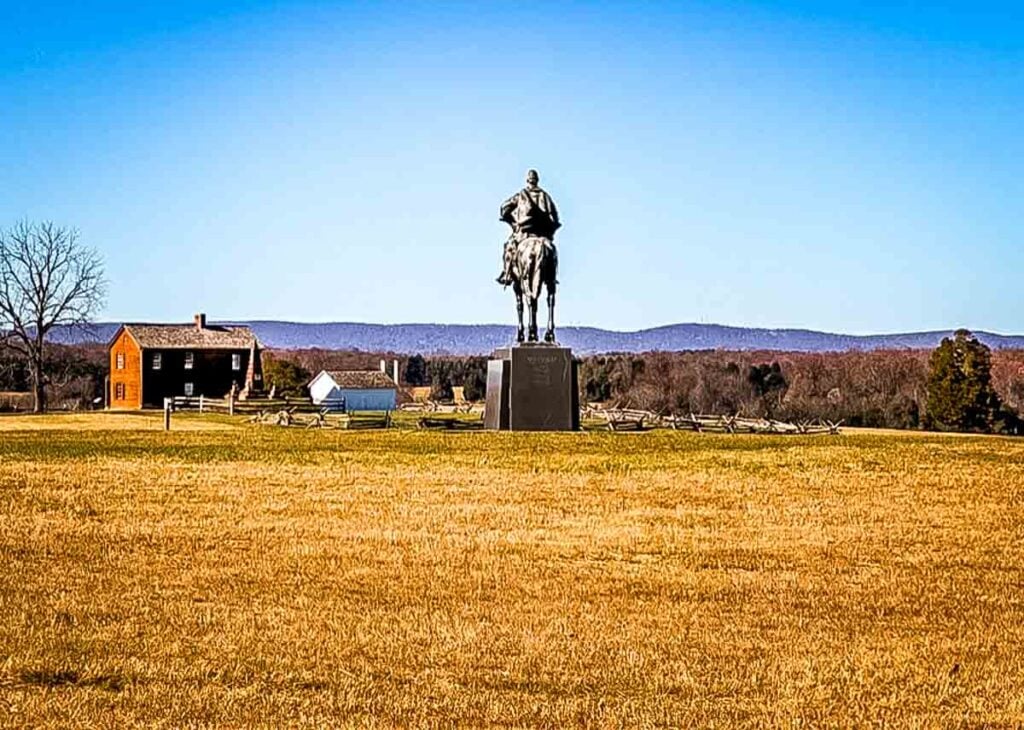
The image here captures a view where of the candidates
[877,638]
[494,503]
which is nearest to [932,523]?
[494,503]

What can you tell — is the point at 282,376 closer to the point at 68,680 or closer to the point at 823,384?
the point at 823,384

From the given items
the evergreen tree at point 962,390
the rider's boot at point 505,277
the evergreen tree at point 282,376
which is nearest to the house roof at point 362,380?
the evergreen tree at point 282,376

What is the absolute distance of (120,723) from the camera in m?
8.09

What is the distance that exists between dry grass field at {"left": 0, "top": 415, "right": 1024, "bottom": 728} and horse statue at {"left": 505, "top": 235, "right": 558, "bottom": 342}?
5.16 meters

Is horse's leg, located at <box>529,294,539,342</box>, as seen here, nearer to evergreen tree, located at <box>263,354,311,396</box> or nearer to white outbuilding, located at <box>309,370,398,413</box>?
evergreen tree, located at <box>263,354,311,396</box>

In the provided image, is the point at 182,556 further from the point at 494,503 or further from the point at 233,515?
the point at 494,503

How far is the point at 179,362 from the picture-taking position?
3246 inches

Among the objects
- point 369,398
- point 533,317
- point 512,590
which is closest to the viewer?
point 512,590

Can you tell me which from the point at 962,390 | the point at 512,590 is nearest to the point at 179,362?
the point at 962,390

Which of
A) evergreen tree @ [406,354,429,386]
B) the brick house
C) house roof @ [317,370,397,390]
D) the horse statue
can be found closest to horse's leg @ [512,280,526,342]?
the horse statue

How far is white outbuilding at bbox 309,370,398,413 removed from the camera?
87.2 metres

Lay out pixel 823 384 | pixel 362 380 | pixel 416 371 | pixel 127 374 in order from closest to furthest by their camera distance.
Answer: pixel 127 374 → pixel 362 380 → pixel 823 384 → pixel 416 371

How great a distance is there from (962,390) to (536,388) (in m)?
41.6

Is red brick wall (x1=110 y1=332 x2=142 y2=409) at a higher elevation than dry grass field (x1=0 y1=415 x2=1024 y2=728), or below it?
higher
